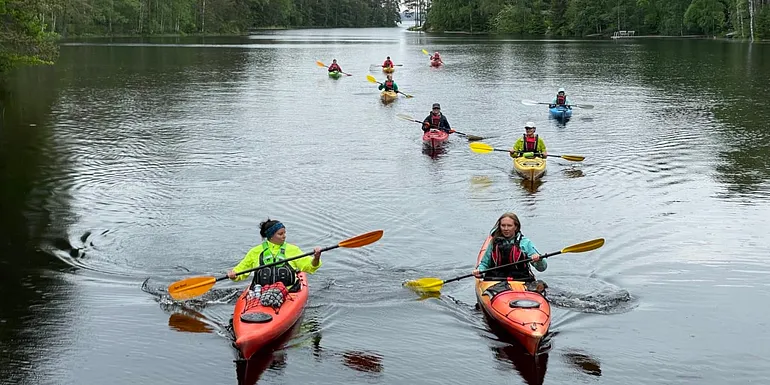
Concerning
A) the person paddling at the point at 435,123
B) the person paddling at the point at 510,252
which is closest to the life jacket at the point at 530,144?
the person paddling at the point at 435,123

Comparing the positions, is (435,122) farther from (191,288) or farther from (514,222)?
(191,288)

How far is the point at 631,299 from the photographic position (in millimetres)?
12773

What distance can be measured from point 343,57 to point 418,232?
56968 mm

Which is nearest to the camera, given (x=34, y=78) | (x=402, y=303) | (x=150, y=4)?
(x=402, y=303)

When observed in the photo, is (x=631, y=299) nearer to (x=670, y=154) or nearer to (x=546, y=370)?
(x=546, y=370)

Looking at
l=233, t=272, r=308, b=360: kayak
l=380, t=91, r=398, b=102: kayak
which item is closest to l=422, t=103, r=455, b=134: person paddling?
l=380, t=91, r=398, b=102: kayak

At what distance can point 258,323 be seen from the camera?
1036cm

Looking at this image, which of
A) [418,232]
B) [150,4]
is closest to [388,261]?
[418,232]

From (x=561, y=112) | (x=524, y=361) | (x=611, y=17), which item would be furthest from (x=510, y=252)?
(x=611, y=17)

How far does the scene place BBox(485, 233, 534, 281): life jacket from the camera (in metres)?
11.6

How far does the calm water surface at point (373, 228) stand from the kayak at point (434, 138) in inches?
22.9

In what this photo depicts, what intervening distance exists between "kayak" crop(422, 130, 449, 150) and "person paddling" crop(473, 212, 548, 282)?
13.7 m

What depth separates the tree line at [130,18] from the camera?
105ft

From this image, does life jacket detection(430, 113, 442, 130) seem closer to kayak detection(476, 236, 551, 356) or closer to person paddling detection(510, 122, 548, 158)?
person paddling detection(510, 122, 548, 158)
